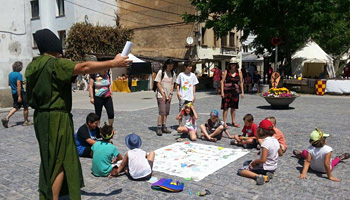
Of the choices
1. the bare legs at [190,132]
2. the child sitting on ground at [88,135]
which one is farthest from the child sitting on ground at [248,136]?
the child sitting on ground at [88,135]

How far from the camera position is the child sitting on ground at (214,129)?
22.7 ft

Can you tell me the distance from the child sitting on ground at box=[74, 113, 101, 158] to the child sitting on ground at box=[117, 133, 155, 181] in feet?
3.66

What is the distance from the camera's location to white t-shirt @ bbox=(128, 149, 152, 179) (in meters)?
4.64

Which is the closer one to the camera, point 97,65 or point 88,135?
point 97,65

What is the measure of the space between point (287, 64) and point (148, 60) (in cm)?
951

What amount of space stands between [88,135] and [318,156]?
12.1 ft

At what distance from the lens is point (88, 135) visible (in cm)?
566

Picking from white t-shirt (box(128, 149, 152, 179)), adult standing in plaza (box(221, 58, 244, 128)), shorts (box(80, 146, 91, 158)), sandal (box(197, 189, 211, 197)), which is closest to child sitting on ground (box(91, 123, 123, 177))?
white t-shirt (box(128, 149, 152, 179))

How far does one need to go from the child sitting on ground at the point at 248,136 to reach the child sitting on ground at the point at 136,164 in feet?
7.37

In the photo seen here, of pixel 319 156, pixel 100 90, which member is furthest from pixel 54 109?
pixel 100 90

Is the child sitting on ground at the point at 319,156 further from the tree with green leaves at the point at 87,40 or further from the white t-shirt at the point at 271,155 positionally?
the tree with green leaves at the point at 87,40

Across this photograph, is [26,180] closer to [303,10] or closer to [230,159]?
[230,159]

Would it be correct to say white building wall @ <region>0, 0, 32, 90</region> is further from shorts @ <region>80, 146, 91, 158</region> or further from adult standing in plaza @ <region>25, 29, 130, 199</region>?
adult standing in plaza @ <region>25, 29, 130, 199</region>

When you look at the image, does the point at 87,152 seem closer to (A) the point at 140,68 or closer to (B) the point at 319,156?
(B) the point at 319,156
